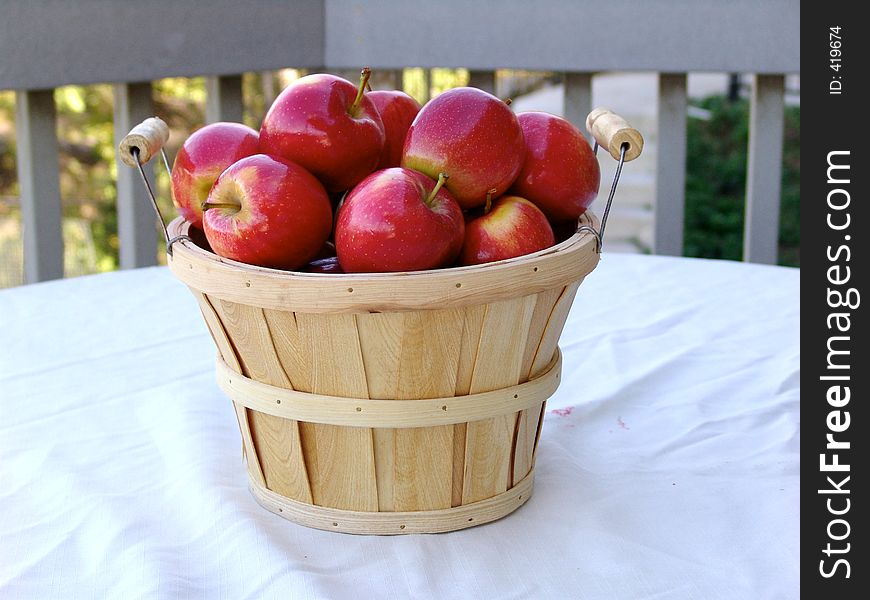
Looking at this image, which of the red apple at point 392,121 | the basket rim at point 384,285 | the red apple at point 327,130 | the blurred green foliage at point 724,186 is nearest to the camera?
the basket rim at point 384,285

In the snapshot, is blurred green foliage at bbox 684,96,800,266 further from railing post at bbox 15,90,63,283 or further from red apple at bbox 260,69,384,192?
red apple at bbox 260,69,384,192

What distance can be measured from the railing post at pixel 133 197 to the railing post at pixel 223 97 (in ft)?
0.60

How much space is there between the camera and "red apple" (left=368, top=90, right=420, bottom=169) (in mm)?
861

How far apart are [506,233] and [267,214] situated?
0.18m

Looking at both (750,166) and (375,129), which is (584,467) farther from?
(750,166)

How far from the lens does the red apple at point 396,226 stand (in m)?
0.69

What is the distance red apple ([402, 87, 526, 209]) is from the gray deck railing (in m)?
1.06

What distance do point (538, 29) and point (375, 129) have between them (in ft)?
4.32

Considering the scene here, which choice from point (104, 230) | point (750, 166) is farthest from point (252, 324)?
point (104, 230)

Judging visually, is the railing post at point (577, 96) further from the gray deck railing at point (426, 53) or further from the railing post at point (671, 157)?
the railing post at point (671, 157)

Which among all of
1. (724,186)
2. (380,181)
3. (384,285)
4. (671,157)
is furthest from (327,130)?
(724,186)

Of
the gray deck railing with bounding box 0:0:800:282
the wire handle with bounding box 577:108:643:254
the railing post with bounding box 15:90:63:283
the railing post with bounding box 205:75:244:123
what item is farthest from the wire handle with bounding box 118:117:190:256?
the railing post with bounding box 205:75:244:123

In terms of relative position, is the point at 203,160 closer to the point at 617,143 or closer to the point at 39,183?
the point at 617,143

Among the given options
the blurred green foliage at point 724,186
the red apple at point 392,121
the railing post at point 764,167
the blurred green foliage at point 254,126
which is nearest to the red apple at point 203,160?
the red apple at point 392,121
